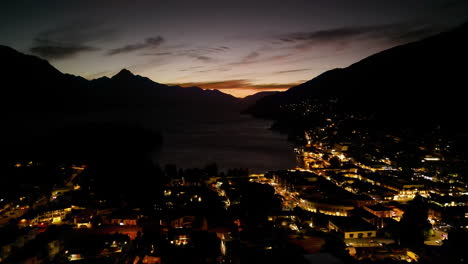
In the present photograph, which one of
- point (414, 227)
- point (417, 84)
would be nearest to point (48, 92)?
point (417, 84)

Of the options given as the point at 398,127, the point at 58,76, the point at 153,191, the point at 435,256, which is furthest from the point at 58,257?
the point at 58,76

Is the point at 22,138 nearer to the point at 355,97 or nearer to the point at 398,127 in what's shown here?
the point at 398,127

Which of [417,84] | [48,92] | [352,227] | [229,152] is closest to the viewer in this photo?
[352,227]

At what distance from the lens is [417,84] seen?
3569 centimetres

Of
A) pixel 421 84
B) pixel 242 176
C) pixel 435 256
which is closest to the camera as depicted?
pixel 435 256

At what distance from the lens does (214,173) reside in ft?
43.3

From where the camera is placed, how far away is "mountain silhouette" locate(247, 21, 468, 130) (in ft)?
Result: 95.9

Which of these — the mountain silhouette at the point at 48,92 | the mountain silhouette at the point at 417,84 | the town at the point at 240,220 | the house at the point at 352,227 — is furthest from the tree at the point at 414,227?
the mountain silhouette at the point at 48,92

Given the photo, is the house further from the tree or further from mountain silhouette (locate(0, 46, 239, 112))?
mountain silhouette (locate(0, 46, 239, 112))

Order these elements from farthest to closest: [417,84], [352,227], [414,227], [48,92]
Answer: [48,92] < [417,84] < [352,227] < [414,227]

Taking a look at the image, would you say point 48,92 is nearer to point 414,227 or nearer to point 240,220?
point 240,220

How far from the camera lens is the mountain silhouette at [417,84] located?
29.2 m

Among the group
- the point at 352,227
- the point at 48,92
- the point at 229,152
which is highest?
the point at 48,92

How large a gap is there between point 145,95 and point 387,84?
266 feet
